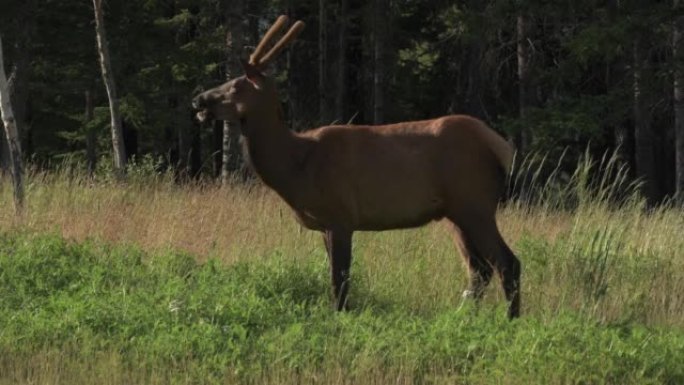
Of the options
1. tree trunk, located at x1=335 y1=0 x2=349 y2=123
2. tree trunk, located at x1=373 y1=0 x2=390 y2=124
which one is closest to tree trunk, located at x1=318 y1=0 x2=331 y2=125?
tree trunk, located at x1=335 y1=0 x2=349 y2=123

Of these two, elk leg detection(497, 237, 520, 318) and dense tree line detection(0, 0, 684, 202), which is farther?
dense tree line detection(0, 0, 684, 202)

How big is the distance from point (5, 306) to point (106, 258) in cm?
153

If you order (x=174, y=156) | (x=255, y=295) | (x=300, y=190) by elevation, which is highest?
(x=300, y=190)

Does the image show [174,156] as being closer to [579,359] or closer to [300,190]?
[300,190]

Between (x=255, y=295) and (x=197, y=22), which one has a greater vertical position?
(x=197, y=22)

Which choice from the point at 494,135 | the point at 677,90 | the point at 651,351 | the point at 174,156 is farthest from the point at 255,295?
the point at 174,156

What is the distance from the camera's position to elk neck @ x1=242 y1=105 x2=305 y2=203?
7.26 meters

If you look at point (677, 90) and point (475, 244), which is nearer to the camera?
point (475, 244)

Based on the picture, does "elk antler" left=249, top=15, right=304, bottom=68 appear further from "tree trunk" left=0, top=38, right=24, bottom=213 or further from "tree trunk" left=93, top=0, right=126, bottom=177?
"tree trunk" left=93, top=0, right=126, bottom=177

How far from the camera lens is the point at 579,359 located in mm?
5477

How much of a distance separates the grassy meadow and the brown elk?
1.59ft

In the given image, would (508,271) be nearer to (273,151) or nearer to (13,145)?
(273,151)

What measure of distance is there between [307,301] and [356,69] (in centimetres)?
2269

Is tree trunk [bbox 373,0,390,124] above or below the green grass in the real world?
above
